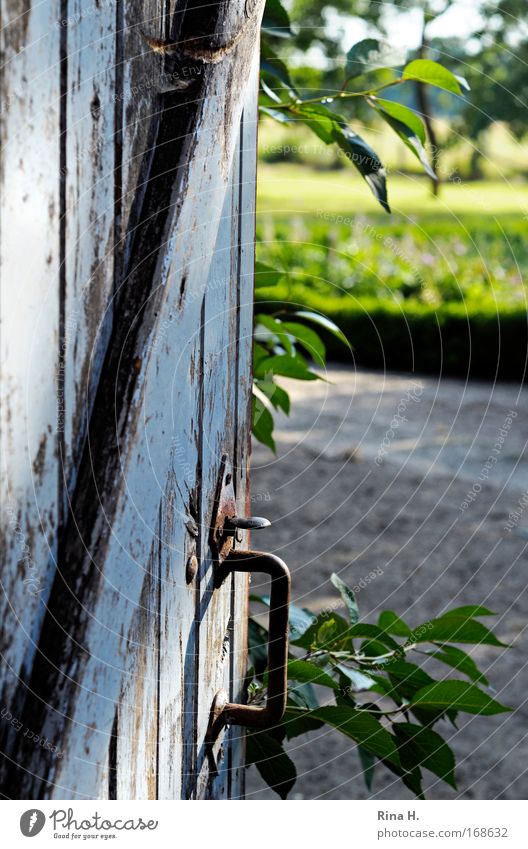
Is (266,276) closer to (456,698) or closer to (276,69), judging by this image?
(276,69)

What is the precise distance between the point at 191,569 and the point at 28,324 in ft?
1.32

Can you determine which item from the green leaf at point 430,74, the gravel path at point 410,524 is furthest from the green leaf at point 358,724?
the gravel path at point 410,524

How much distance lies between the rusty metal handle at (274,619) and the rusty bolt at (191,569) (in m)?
0.08

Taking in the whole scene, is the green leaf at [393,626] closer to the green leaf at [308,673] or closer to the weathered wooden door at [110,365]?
the green leaf at [308,673]

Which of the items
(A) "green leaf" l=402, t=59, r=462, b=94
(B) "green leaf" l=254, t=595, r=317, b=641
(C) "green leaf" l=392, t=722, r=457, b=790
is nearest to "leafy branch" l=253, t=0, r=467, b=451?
(A) "green leaf" l=402, t=59, r=462, b=94

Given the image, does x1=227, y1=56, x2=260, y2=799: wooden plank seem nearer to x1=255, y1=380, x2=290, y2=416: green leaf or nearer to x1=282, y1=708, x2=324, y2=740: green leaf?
x1=282, y1=708, x2=324, y2=740: green leaf

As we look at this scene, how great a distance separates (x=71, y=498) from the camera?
0.75m

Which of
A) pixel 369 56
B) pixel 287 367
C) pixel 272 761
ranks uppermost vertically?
pixel 369 56

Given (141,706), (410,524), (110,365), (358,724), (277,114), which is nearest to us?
(110,365)

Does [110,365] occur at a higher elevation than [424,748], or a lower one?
higher

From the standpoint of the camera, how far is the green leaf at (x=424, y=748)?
1.29 meters

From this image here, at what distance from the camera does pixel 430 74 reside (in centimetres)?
125

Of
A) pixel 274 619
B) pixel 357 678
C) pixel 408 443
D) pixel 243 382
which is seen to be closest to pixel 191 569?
pixel 274 619

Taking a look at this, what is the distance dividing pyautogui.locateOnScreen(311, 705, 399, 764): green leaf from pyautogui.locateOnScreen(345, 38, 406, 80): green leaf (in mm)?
892
